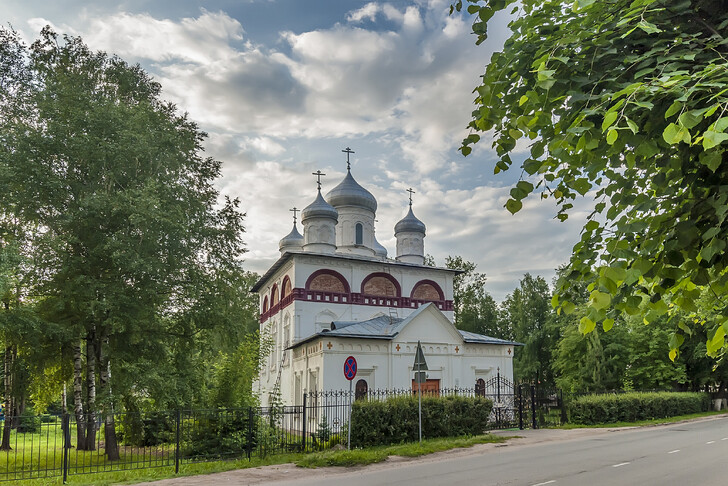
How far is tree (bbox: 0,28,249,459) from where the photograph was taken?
661 inches

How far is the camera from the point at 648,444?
16.1 m

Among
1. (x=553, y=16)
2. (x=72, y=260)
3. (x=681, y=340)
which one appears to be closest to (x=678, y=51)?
(x=553, y=16)

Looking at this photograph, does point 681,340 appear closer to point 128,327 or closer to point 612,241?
point 612,241

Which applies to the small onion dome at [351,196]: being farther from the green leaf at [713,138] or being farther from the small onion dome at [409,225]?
the green leaf at [713,138]

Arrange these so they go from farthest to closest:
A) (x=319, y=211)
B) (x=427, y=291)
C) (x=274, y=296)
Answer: (x=274, y=296) → (x=319, y=211) → (x=427, y=291)

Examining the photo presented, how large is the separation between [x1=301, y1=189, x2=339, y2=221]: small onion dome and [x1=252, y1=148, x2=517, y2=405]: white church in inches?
2.4

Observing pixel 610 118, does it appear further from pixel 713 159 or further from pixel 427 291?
pixel 427 291

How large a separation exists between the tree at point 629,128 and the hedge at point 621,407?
2173 cm

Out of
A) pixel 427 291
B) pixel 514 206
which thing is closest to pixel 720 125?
pixel 514 206

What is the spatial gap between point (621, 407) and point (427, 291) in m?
12.2

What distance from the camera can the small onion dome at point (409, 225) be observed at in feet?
123

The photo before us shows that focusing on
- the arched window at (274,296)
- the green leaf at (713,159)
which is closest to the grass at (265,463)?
the green leaf at (713,159)

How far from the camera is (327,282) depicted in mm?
29953

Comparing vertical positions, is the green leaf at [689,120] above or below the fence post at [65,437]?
above
